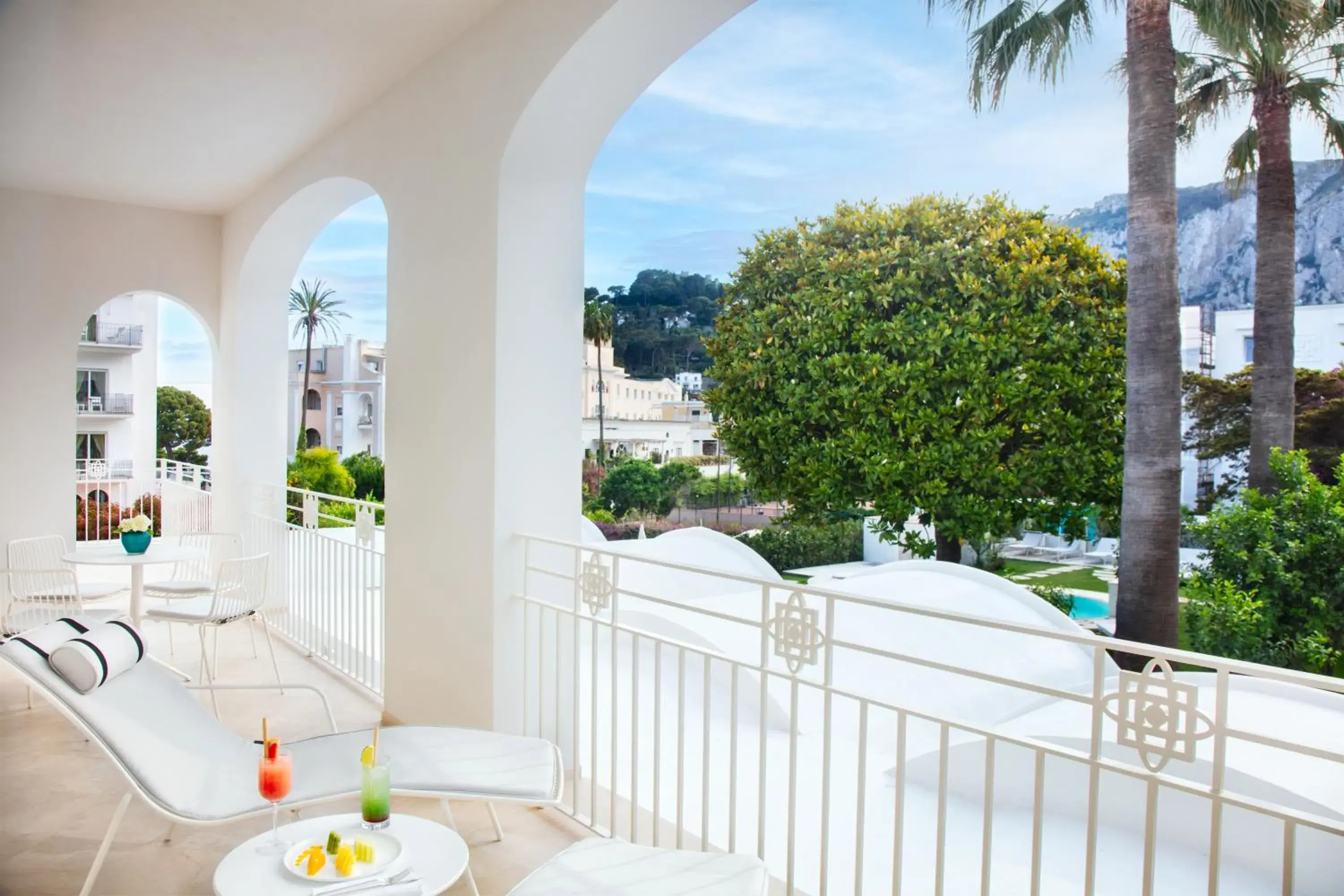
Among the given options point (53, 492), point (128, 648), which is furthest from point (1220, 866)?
point (53, 492)

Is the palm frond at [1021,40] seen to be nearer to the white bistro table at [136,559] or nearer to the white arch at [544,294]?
the white arch at [544,294]

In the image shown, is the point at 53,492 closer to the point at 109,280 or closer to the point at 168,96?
the point at 109,280

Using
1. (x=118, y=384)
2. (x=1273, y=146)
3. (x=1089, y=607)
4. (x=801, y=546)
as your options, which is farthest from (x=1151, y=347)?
(x=118, y=384)

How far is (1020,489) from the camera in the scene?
37.0 ft

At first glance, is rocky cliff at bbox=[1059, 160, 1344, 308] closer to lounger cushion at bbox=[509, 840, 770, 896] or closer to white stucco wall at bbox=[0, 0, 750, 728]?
white stucco wall at bbox=[0, 0, 750, 728]

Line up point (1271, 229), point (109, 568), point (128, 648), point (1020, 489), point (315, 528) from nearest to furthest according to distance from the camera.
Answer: point (128, 648)
point (315, 528)
point (109, 568)
point (1271, 229)
point (1020, 489)

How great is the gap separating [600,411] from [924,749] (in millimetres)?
18027

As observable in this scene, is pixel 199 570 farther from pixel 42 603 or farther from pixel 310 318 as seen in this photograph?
pixel 310 318

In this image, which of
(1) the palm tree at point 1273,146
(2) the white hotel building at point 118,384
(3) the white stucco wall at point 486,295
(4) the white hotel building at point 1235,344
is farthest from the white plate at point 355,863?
(2) the white hotel building at point 118,384

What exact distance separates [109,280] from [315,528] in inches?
103

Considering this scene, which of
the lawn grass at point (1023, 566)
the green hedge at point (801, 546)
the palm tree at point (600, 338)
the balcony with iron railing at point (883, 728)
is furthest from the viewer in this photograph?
the palm tree at point (600, 338)

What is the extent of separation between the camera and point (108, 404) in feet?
62.2

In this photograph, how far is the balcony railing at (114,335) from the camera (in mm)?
18516

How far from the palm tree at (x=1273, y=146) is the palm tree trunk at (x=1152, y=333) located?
150cm
